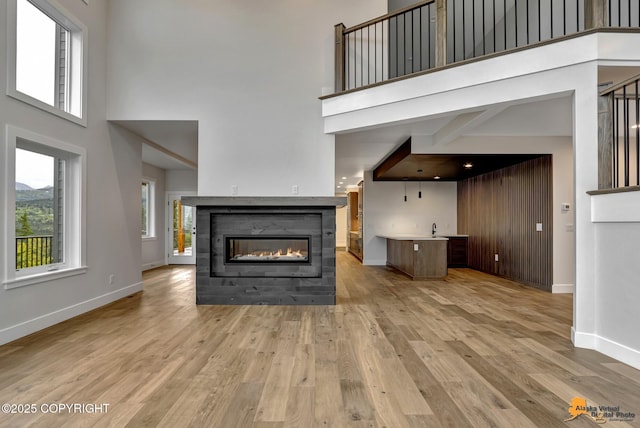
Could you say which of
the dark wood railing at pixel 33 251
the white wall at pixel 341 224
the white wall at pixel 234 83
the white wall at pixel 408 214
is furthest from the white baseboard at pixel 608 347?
the white wall at pixel 341 224

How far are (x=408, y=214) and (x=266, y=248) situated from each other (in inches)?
216

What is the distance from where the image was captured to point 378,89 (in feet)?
14.1

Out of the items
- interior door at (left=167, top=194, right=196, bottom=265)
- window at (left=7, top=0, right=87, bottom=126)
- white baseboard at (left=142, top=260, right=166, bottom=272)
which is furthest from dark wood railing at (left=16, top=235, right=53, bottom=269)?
interior door at (left=167, top=194, right=196, bottom=265)

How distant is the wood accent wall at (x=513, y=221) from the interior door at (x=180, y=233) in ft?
23.5

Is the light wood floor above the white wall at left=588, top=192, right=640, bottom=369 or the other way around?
the other way around

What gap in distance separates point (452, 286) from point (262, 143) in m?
4.14

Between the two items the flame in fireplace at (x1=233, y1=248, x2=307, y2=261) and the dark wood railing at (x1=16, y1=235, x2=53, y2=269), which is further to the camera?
the flame in fireplace at (x1=233, y1=248, x2=307, y2=261)

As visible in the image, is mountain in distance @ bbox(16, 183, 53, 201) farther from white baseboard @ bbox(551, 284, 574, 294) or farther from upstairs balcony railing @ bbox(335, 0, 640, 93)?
white baseboard @ bbox(551, 284, 574, 294)

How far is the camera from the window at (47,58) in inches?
138

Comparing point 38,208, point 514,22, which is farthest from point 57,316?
point 514,22

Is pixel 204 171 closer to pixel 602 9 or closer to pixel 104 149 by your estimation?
pixel 104 149

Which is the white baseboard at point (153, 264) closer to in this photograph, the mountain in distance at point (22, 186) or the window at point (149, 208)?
the window at point (149, 208)

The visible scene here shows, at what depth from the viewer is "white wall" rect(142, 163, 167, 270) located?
28.0 feet

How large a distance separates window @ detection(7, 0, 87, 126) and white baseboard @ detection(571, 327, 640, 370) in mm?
5734
